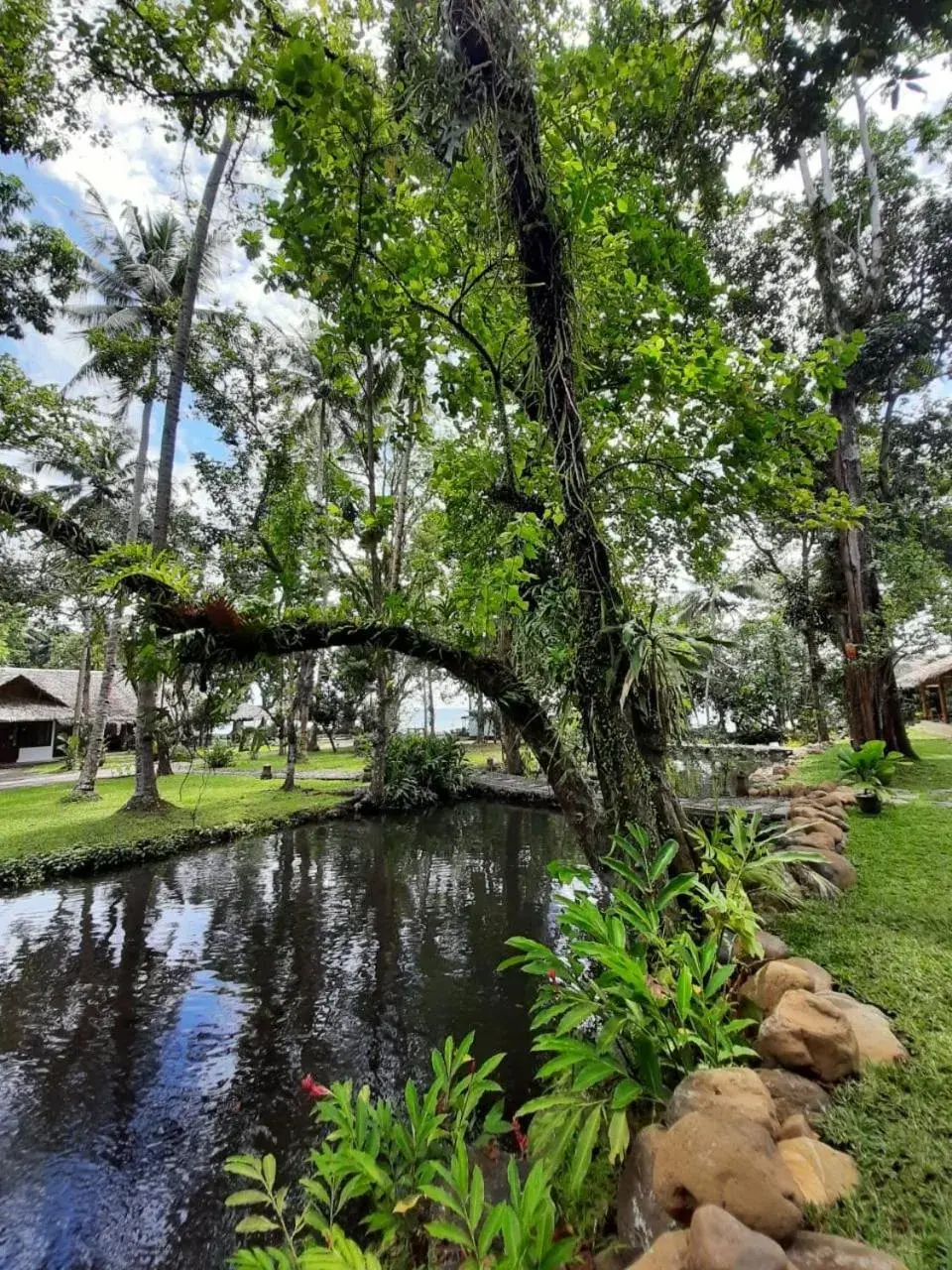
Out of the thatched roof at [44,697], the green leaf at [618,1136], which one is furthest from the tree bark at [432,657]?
the thatched roof at [44,697]

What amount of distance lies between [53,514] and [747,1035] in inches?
305

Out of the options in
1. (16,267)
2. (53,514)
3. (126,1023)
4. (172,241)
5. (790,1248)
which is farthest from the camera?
(172,241)

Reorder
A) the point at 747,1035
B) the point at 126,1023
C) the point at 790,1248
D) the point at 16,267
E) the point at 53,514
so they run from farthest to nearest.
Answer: the point at 16,267, the point at 53,514, the point at 126,1023, the point at 747,1035, the point at 790,1248

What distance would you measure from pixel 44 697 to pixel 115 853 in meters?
20.7

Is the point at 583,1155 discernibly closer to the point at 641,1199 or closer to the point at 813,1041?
the point at 641,1199

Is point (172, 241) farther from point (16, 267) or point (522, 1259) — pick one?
point (522, 1259)

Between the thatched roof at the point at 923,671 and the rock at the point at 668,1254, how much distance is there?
22619 millimetres

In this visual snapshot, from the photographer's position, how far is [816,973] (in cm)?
265

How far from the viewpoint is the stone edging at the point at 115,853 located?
287 inches

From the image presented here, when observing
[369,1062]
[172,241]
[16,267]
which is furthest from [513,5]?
[172,241]

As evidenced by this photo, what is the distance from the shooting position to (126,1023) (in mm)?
4172

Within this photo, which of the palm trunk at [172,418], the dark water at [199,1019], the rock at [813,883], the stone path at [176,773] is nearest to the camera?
the dark water at [199,1019]

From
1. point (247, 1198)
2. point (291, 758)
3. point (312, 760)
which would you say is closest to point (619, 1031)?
point (247, 1198)

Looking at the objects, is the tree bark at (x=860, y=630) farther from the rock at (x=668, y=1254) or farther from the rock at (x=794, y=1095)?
the rock at (x=668, y=1254)
